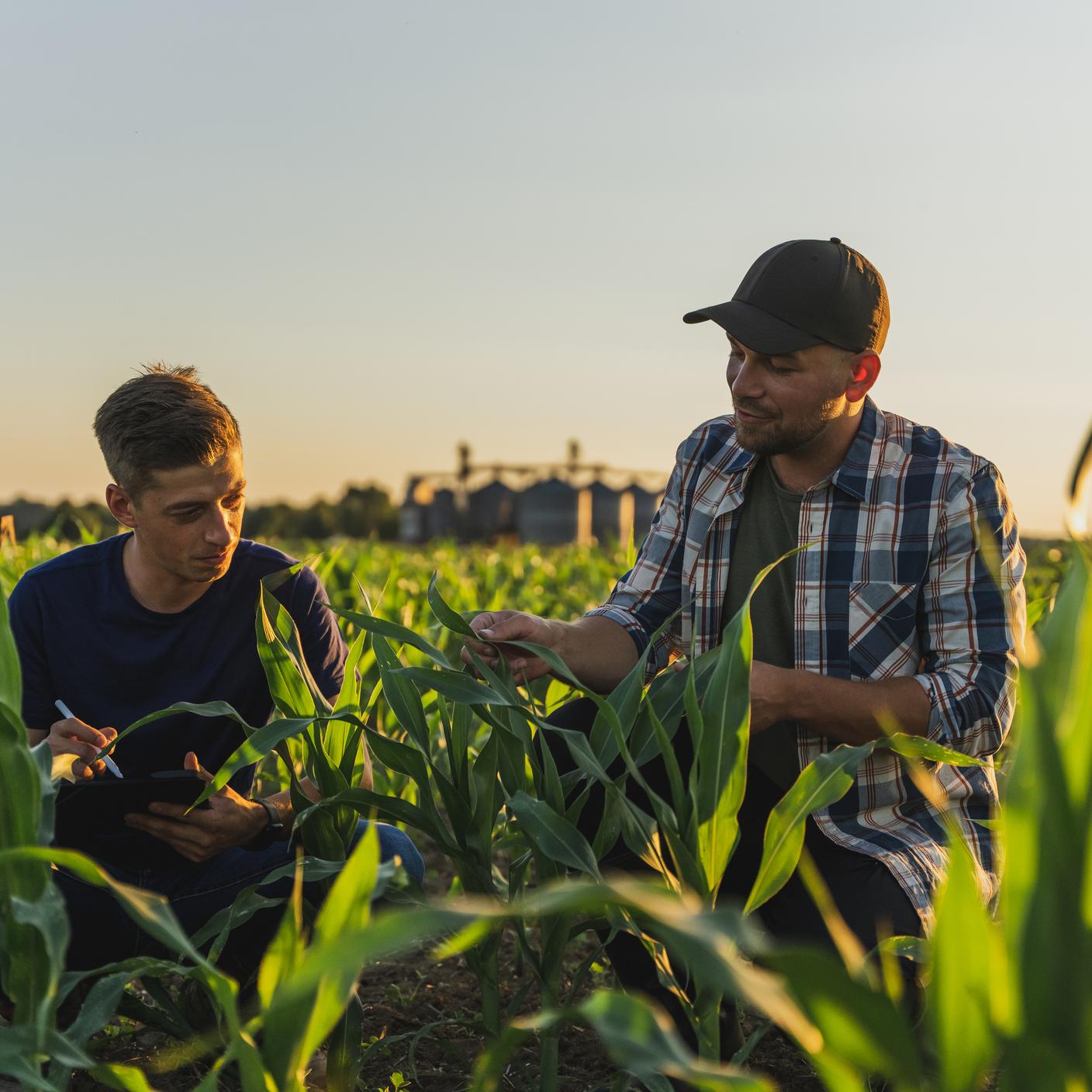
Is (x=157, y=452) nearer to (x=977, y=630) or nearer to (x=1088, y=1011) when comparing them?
(x=977, y=630)

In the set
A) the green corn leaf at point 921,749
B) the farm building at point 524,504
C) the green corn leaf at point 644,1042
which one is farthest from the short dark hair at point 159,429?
the farm building at point 524,504

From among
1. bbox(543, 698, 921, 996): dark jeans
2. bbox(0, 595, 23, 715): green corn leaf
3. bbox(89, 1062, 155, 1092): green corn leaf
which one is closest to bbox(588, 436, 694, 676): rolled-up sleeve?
bbox(543, 698, 921, 996): dark jeans

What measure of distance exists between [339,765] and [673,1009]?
2.00ft

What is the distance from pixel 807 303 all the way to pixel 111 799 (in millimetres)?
1337

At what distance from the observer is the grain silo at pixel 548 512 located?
2675cm

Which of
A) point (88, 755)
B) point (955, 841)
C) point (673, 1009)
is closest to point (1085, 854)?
point (955, 841)

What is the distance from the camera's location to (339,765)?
1732mm

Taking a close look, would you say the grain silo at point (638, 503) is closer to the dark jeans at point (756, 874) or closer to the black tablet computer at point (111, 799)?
the dark jeans at point (756, 874)

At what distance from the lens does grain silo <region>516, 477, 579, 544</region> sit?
87.8 feet

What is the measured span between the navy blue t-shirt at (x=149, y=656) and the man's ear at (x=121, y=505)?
0.13 metres

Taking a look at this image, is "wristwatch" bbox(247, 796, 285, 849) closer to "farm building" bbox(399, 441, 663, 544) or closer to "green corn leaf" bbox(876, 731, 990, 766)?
"green corn leaf" bbox(876, 731, 990, 766)

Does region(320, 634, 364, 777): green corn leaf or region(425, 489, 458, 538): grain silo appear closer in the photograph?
region(320, 634, 364, 777): green corn leaf

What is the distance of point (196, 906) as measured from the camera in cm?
193

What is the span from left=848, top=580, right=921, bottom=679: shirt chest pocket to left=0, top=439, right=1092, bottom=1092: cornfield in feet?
1.36
